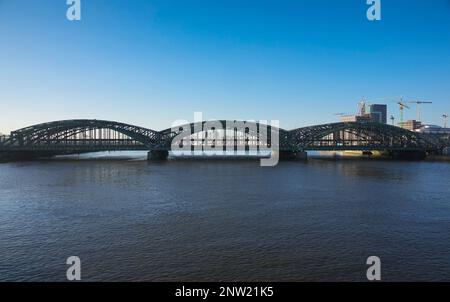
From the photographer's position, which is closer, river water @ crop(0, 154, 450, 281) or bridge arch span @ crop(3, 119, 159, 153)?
river water @ crop(0, 154, 450, 281)

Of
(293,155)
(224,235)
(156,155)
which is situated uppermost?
(156,155)

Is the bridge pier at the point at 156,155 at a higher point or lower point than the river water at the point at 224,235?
higher

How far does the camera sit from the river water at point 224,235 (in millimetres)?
21469

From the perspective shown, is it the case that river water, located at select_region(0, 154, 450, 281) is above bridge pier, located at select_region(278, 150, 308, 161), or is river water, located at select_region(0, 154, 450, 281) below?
below

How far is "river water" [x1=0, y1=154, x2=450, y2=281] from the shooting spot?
70.4ft

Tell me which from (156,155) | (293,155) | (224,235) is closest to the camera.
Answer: (224,235)

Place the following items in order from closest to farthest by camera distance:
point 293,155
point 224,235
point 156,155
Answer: point 224,235 → point 156,155 → point 293,155

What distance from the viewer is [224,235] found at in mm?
28906

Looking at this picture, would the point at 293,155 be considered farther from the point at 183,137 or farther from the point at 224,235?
the point at 224,235

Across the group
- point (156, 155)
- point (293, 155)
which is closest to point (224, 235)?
point (156, 155)

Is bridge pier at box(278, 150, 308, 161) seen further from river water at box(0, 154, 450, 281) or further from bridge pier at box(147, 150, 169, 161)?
river water at box(0, 154, 450, 281)

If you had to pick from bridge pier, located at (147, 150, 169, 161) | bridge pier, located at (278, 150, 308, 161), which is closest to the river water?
bridge pier, located at (147, 150, 169, 161)

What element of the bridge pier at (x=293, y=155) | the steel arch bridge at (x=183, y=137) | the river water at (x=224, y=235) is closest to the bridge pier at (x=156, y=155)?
the steel arch bridge at (x=183, y=137)

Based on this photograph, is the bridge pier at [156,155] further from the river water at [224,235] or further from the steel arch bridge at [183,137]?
the river water at [224,235]
